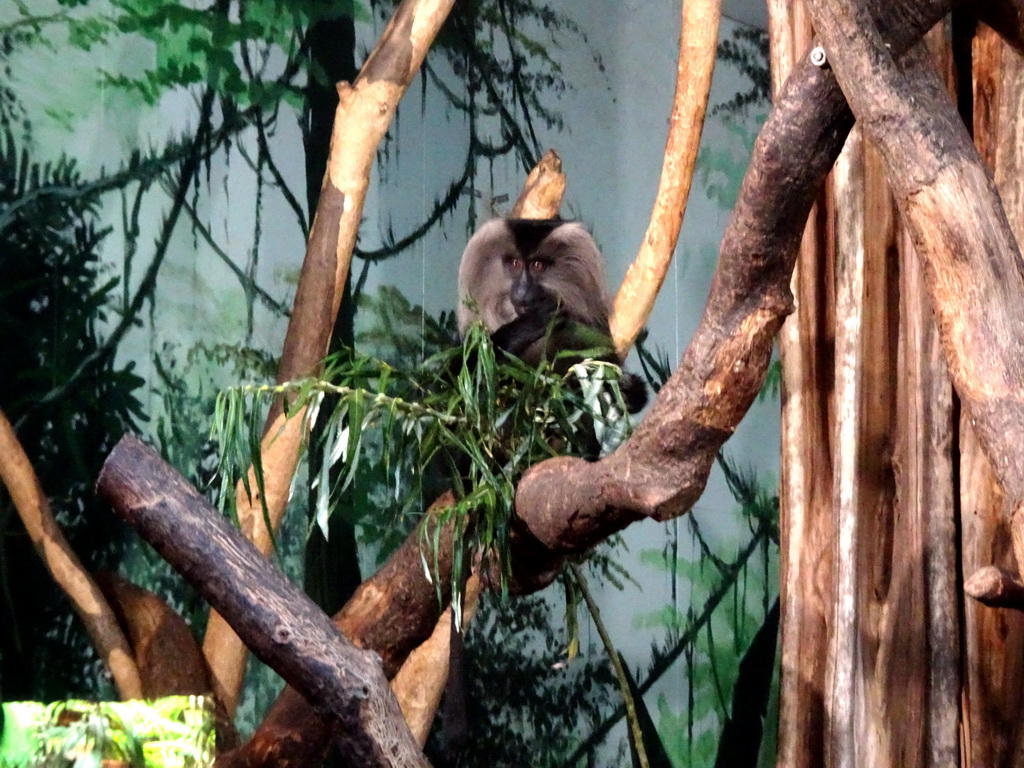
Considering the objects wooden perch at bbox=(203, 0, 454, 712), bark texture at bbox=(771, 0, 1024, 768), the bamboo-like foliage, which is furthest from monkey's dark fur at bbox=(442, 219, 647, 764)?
bark texture at bbox=(771, 0, 1024, 768)

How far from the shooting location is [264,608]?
155cm

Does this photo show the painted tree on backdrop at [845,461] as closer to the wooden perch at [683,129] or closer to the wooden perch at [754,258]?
the wooden perch at [754,258]

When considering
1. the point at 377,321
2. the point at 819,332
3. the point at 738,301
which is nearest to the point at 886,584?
the point at 819,332

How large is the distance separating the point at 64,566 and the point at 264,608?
1.35 meters

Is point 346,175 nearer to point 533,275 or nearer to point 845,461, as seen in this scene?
point 533,275

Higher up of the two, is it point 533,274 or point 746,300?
point 533,274

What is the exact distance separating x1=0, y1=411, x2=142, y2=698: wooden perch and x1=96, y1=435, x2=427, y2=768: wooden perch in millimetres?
1127

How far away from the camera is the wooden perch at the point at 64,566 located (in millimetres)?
2615

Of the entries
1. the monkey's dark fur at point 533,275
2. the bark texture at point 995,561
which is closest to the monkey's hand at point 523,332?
the monkey's dark fur at point 533,275

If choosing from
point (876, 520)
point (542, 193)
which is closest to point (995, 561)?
point (876, 520)

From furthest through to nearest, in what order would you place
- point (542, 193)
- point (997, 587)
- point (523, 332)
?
point (542, 193) → point (523, 332) → point (997, 587)

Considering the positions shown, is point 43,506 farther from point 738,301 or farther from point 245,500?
point 738,301

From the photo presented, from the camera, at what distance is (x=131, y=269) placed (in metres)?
3.03

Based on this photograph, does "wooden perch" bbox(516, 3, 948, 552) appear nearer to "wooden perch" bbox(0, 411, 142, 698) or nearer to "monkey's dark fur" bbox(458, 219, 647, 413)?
"monkey's dark fur" bbox(458, 219, 647, 413)
